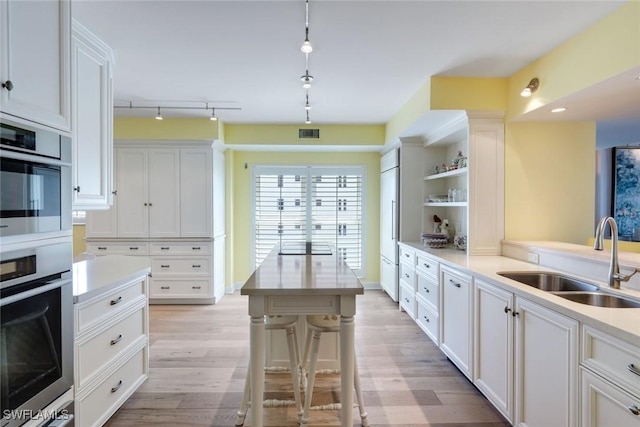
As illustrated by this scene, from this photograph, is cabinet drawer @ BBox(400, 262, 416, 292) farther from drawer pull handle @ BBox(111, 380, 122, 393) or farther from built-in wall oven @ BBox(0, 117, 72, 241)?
built-in wall oven @ BBox(0, 117, 72, 241)

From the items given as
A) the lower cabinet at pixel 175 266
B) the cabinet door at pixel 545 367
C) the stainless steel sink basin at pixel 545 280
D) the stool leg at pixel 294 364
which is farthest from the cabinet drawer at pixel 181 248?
the cabinet door at pixel 545 367

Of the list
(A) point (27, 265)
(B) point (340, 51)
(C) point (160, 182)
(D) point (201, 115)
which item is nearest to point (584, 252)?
(B) point (340, 51)

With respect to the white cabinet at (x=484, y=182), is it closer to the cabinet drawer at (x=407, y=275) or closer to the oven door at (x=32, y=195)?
the cabinet drawer at (x=407, y=275)

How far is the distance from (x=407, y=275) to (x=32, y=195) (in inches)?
141

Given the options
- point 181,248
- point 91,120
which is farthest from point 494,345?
point 181,248

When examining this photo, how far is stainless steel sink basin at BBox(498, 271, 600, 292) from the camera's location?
2.23 m

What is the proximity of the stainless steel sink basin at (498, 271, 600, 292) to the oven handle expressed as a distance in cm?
264

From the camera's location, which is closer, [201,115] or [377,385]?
[377,385]

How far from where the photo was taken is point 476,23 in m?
2.18

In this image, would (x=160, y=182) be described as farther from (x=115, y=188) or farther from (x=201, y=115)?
(x=201, y=115)

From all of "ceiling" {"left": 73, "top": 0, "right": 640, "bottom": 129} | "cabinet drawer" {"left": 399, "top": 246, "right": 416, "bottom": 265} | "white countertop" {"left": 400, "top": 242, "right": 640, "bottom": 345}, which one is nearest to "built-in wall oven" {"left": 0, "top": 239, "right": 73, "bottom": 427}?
"ceiling" {"left": 73, "top": 0, "right": 640, "bottom": 129}

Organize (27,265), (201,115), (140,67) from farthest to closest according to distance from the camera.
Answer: (201,115) → (140,67) → (27,265)

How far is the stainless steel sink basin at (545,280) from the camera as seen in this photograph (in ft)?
7.31

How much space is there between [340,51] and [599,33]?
1724 mm
